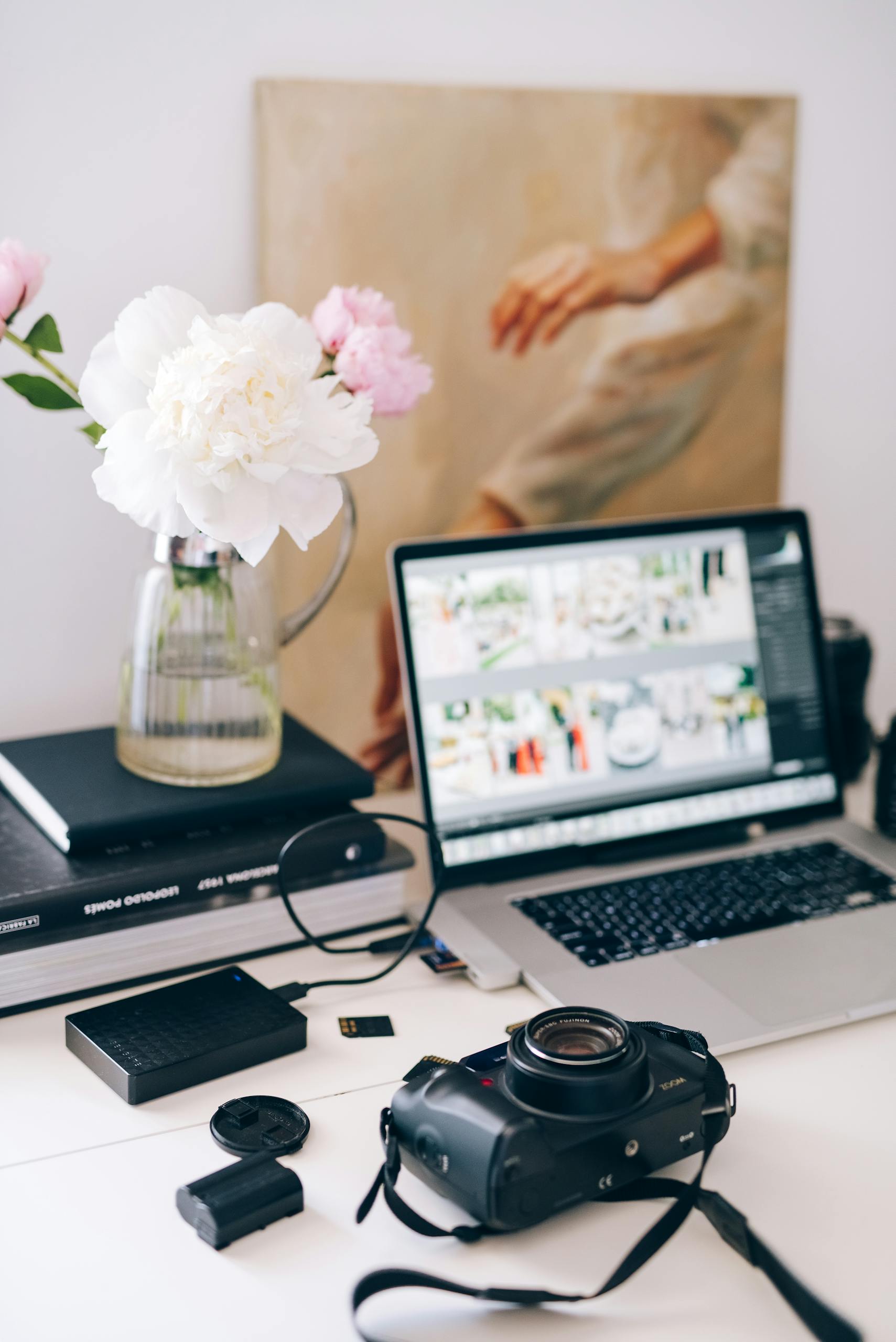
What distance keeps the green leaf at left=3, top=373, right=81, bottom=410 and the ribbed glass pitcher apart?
117 millimetres

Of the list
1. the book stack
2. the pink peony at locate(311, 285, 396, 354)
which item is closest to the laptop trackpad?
the book stack

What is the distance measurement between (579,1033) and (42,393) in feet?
1.91

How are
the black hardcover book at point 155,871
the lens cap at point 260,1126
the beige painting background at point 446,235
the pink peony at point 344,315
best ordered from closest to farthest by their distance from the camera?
the lens cap at point 260,1126, the black hardcover book at point 155,871, the pink peony at point 344,315, the beige painting background at point 446,235

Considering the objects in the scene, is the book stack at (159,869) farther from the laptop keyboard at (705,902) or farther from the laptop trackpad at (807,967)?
the laptop trackpad at (807,967)

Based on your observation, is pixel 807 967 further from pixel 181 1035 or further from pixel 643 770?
pixel 181 1035

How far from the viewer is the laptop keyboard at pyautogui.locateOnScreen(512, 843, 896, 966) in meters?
0.97

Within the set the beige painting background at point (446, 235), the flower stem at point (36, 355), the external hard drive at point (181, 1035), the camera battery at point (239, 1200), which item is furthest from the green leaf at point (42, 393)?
the camera battery at point (239, 1200)

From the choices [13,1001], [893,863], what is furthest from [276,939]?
[893,863]

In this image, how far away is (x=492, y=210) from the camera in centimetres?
115

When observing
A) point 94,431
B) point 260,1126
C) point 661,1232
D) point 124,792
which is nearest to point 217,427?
point 94,431

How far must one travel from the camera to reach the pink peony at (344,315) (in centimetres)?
96

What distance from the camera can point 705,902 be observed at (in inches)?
40.7

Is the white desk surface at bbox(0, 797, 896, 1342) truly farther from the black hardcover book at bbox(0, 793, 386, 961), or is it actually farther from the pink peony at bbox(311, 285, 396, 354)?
the pink peony at bbox(311, 285, 396, 354)

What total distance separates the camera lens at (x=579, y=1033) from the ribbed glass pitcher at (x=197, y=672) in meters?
0.36
